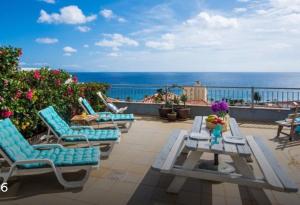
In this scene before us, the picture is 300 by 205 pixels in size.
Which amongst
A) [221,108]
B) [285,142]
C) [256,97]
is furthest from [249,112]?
[221,108]

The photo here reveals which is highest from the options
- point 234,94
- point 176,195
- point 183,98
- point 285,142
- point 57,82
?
point 57,82

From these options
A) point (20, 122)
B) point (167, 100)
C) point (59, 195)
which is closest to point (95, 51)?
point (167, 100)

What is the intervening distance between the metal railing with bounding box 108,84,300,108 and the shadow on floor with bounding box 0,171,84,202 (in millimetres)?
5596

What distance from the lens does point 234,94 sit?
8.97 metres

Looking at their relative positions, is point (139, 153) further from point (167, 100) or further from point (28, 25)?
point (28, 25)

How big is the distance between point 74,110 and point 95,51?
25.2 m

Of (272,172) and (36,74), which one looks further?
(36,74)

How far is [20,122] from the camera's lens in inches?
197

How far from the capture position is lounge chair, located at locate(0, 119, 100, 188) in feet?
10.6

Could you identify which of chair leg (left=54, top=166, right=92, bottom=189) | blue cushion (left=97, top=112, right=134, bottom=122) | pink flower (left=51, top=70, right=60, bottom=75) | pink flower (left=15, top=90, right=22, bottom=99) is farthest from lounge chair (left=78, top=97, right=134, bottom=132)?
chair leg (left=54, top=166, right=92, bottom=189)

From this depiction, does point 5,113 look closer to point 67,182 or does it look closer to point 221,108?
point 67,182

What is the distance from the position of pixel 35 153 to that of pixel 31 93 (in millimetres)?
1860

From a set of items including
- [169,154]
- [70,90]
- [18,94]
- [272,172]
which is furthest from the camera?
[70,90]

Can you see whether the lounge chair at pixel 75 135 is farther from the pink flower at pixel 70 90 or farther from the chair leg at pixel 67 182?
the pink flower at pixel 70 90
